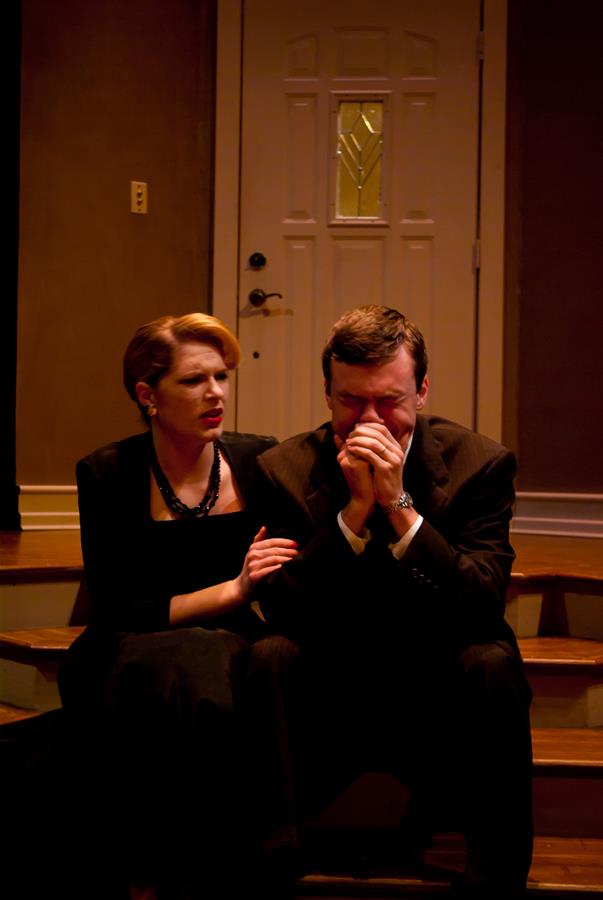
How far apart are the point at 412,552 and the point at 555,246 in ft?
9.02

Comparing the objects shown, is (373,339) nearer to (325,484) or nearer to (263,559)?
(325,484)

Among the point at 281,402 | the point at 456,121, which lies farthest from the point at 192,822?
the point at 456,121

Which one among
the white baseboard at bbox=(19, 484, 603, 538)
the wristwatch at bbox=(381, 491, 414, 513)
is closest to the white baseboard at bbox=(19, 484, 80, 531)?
the white baseboard at bbox=(19, 484, 603, 538)

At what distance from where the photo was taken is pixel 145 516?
86.2 inches

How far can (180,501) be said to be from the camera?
7.29 feet

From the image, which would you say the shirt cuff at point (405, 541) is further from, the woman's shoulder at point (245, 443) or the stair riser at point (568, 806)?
the stair riser at point (568, 806)

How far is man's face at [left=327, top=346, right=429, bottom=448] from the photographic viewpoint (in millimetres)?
1881

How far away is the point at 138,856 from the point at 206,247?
3.02 meters

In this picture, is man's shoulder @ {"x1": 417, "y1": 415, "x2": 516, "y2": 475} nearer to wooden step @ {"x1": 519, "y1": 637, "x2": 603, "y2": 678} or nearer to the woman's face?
the woman's face

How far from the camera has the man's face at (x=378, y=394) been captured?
1.88 m

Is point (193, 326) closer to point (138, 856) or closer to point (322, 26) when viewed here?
point (138, 856)

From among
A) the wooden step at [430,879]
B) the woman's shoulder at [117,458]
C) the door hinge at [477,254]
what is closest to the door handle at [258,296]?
the door hinge at [477,254]

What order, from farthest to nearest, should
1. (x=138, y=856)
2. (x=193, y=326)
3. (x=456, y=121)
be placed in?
1. (x=456, y=121)
2. (x=193, y=326)
3. (x=138, y=856)

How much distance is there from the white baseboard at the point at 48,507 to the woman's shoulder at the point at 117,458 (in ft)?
6.37
